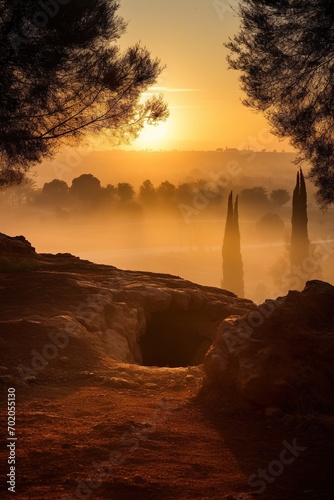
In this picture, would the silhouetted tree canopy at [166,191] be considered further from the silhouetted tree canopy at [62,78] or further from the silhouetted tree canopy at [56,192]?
the silhouetted tree canopy at [62,78]

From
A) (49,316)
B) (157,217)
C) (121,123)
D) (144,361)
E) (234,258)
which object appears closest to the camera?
(49,316)

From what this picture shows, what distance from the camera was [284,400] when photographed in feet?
21.3

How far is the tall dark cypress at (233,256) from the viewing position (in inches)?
2060

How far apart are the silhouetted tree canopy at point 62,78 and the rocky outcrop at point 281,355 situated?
9.44 metres

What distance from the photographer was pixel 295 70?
15406mm

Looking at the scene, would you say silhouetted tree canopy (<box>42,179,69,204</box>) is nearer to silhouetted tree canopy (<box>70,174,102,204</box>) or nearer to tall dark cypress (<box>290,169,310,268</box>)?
silhouetted tree canopy (<box>70,174,102,204</box>)

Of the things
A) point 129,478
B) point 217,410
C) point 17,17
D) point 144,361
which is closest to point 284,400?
point 217,410

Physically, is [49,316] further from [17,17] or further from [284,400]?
[17,17]

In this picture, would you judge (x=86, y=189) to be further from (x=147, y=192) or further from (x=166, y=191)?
(x=166, y=191)

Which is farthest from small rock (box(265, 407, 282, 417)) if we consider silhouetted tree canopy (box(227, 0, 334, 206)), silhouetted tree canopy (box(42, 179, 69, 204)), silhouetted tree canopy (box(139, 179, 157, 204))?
silhouetted tree canopy (box(42, 179, 69, 204))

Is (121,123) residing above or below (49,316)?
above

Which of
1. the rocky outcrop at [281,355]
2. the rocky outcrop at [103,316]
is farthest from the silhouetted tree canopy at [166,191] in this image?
the rocky outcrop at [281,355]

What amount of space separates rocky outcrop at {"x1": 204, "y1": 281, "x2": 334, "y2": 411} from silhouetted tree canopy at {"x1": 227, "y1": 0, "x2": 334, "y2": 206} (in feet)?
28.5

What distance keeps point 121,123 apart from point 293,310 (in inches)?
424
